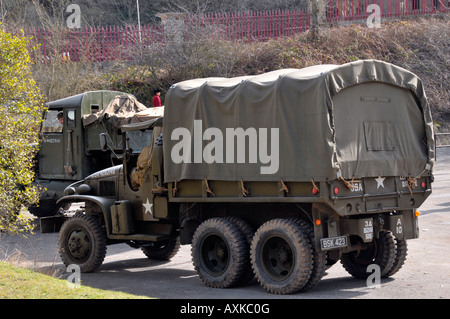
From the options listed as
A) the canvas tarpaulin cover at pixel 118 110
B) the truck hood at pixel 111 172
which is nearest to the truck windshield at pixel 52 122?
the canvas tarpaulin cover at pixel 118 110

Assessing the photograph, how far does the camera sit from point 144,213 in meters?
12.3

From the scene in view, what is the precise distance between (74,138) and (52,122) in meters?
0.86

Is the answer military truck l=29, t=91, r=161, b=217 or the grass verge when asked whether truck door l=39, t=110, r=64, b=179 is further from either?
the grass verge

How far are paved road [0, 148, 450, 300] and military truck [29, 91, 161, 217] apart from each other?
5.37ft

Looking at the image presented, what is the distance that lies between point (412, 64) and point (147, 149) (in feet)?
69.6

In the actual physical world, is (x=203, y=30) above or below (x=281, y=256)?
above

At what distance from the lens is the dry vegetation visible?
28.7 m

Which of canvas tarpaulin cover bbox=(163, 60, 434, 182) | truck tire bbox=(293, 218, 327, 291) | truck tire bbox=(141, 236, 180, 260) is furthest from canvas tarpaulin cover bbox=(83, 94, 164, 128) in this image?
truck tire bbox=(293, 218, 327, 291)

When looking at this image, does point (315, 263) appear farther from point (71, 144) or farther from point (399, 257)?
point (71, 144)

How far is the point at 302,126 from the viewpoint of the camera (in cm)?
991

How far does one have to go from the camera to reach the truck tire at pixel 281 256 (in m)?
9.76

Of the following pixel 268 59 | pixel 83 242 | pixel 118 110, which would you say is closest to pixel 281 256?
pixel 83 242

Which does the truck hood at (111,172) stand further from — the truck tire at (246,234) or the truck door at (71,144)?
the truck door at (71,144)

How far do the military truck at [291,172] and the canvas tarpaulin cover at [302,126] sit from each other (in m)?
0.02
